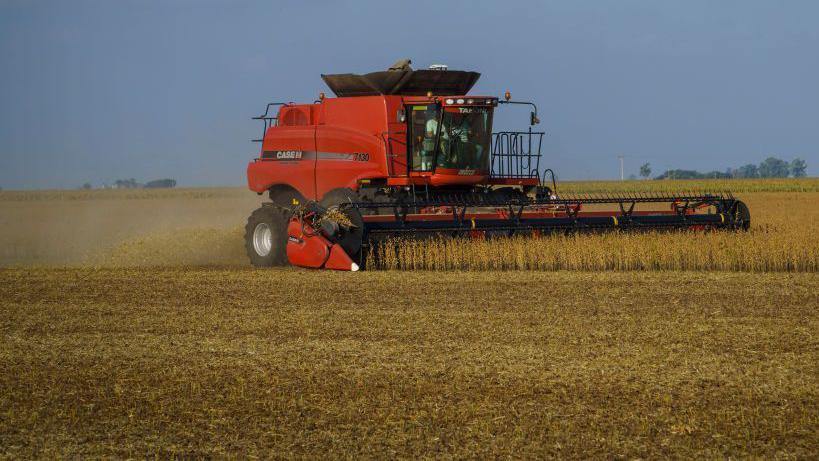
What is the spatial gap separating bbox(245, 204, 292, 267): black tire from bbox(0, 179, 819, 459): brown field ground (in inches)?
40.2

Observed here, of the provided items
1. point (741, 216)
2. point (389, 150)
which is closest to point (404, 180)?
point (389, 150)

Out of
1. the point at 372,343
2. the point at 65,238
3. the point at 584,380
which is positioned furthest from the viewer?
the point at 65,238

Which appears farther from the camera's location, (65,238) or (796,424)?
(65,238)

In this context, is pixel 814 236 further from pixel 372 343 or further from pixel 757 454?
pixel 757 454

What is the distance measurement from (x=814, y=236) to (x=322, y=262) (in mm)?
6095

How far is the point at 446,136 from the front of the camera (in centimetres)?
1453

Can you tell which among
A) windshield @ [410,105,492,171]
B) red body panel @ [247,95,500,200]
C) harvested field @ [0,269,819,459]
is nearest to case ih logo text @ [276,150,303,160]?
red body panel @ [247,95,500,200]

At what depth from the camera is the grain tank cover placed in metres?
14.6

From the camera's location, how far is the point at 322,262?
42.8 ft

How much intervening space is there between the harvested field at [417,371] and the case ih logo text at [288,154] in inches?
170

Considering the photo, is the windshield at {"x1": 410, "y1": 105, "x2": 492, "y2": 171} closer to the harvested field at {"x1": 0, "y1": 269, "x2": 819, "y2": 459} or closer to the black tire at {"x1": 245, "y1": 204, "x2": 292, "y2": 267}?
the black tire at {"x1": 245, "y1": 204, "x2": 292, "y2": 267}

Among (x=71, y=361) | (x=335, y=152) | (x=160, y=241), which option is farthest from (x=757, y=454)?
(x=160, y=241)

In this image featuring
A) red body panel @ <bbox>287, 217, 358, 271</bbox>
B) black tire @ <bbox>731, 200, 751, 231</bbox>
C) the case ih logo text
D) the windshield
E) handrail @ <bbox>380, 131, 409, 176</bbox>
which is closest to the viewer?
red body panel @ <bbox>287, 217, 358, 271</bbox>

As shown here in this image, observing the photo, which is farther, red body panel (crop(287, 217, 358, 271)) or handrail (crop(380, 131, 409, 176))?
handrail (crop(380, 131, 409, 176))
